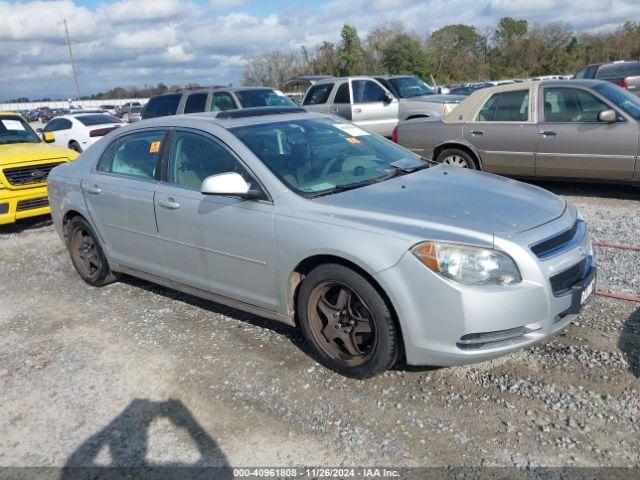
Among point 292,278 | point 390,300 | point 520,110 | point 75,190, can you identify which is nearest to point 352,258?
point 390,300

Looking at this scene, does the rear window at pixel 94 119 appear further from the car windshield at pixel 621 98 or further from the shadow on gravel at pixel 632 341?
the shadow on gravel at pixel 632 341

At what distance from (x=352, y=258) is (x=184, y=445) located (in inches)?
54.0

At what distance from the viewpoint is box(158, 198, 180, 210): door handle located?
166 inches

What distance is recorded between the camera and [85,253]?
5598 mm

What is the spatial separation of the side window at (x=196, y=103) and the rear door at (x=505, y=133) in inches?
211

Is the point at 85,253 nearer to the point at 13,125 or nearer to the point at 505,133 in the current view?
the point at 13,125

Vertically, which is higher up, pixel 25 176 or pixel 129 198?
pixel 129 198

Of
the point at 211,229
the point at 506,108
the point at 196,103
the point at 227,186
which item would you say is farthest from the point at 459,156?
the point at 227,186

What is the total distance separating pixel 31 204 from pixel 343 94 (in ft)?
24.6

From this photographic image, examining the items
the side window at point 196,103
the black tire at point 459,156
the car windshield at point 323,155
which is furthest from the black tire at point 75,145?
the car windshield at point 323,155

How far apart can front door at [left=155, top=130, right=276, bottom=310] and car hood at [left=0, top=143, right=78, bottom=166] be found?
4.90 m

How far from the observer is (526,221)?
323 centimetres

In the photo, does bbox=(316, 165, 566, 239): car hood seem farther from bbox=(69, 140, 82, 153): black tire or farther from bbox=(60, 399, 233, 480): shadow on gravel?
bbox=(69, 140, 82, 153): black tire

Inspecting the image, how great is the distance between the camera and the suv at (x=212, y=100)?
11000 mm
